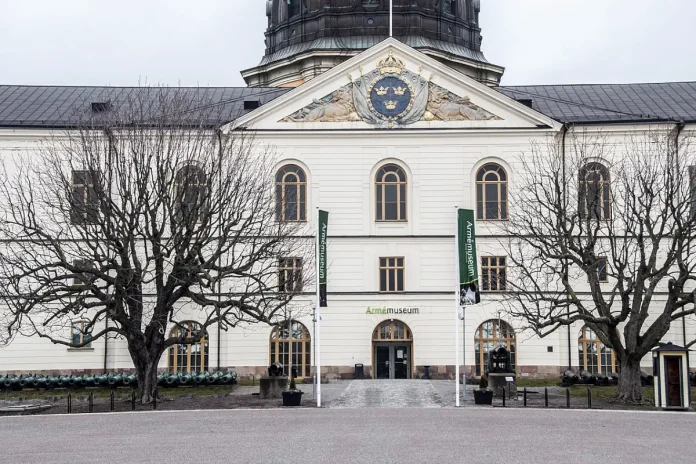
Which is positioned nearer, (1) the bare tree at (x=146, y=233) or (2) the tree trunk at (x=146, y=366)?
(2) the tree trunk at (x=146, y=366)

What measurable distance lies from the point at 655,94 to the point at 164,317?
108ft

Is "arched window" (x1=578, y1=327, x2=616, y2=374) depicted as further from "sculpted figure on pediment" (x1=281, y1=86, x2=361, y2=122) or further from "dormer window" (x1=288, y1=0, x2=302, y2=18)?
"dormer window" (x1=288, y1=0, x2=302, y2=18)

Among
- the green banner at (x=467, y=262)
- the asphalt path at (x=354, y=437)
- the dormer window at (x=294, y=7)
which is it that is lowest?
the asphalt path at (x=354, y=437)

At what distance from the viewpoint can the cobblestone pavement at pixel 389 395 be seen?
1419 inches

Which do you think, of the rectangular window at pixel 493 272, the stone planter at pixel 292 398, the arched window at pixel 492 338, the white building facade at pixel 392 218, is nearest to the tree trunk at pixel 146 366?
the stone planter at pixel 292 398

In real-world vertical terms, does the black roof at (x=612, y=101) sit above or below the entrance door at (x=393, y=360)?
above

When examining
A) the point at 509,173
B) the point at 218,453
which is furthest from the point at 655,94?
the point at 218,453

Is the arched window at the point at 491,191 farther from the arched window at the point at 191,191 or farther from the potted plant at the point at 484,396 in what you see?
the potted plant at the point at 484,396

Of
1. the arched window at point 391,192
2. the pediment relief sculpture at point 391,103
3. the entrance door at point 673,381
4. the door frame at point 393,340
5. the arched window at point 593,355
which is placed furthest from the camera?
the arched window at point 391,192

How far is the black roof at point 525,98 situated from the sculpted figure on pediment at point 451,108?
4.11 m

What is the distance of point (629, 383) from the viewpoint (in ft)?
125

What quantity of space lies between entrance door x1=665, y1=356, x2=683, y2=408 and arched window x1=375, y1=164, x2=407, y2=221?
20.3m

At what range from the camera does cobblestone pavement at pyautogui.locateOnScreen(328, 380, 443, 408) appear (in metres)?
36.0

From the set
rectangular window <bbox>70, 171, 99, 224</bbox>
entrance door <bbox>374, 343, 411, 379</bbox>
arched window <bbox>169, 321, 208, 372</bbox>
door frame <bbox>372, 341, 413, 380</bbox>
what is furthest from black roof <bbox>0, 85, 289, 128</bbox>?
entrance door <bbox>374, 343, 411, 379</bbox>
